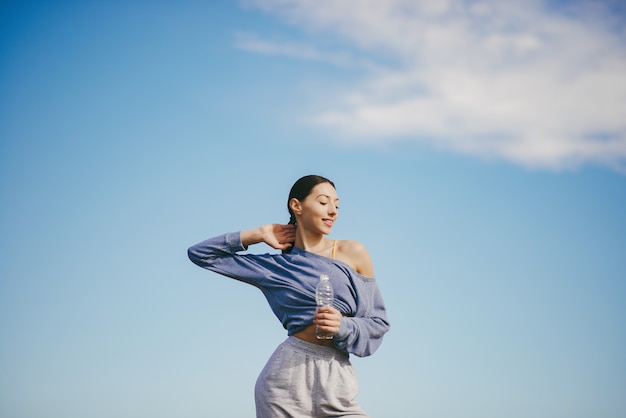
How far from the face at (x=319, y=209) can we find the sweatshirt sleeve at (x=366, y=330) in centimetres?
57

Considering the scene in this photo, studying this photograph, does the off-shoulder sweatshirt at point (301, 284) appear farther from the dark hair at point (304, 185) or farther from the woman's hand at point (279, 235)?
the dark hair at point (304, 185)

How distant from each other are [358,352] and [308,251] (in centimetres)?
90

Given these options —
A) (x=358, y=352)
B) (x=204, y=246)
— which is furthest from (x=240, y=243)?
(x=358, y=352)

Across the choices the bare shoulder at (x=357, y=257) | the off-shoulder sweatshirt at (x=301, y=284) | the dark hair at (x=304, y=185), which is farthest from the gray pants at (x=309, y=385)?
the dark hair at (x=304, y=185)

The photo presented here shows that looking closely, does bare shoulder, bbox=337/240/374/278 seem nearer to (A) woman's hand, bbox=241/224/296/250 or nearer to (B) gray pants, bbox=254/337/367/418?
(A) woman's hand, bbox=241/224/296/250

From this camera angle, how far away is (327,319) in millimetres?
6348

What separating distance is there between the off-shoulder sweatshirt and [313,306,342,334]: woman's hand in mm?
83

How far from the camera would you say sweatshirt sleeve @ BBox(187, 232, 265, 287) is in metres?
7.09

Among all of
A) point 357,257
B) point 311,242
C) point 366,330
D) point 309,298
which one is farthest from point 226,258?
point 366,330

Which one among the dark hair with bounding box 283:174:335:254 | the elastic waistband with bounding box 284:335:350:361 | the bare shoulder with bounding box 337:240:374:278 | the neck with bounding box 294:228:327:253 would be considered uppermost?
the dark hair with bounding box 283:174:335:254

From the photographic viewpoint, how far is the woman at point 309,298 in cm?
659

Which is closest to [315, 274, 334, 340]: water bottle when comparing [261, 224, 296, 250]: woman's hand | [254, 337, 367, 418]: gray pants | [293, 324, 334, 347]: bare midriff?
[293, 324, 334, 347]: bare midriff

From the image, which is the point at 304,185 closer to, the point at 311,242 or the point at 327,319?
the point at 311,242

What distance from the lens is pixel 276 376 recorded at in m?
6.71
